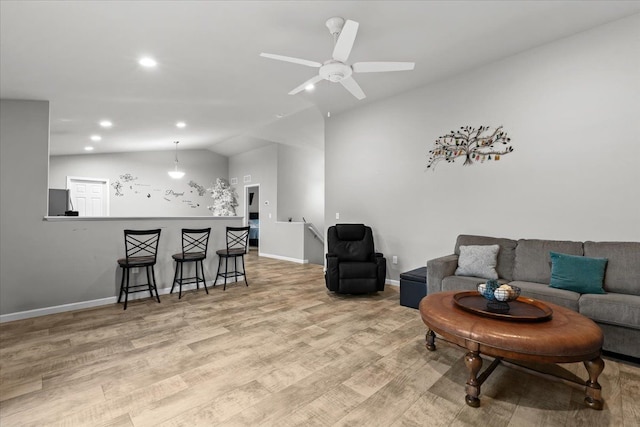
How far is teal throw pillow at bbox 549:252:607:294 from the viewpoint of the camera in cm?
272

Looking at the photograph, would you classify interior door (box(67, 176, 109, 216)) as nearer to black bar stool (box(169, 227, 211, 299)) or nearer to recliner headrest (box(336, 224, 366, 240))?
black bar stool (box(169, 227, 211, 299))

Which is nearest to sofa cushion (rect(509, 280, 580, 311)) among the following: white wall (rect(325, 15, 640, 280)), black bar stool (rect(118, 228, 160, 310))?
white wall (rect(325, 15, 640, 280))

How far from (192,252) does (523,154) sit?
4767 mm

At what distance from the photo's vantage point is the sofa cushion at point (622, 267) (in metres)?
2.68

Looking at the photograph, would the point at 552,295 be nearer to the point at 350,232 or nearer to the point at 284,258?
the point at 350,232

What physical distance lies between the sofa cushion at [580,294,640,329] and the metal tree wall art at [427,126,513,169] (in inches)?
75.1

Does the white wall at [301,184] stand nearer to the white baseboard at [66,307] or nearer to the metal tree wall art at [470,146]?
the metal tree wall art at [470,146]

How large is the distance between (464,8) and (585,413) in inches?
126

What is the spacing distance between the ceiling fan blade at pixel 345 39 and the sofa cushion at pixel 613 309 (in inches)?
114

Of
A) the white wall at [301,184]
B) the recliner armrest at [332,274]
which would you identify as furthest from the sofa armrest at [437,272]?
the white wall at [301,184]

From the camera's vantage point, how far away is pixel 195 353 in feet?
8.45

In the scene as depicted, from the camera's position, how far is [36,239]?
3590 mm

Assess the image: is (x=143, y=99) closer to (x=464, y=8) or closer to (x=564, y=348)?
(x=464, y=8)

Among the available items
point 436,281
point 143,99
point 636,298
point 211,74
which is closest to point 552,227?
point 636,298
